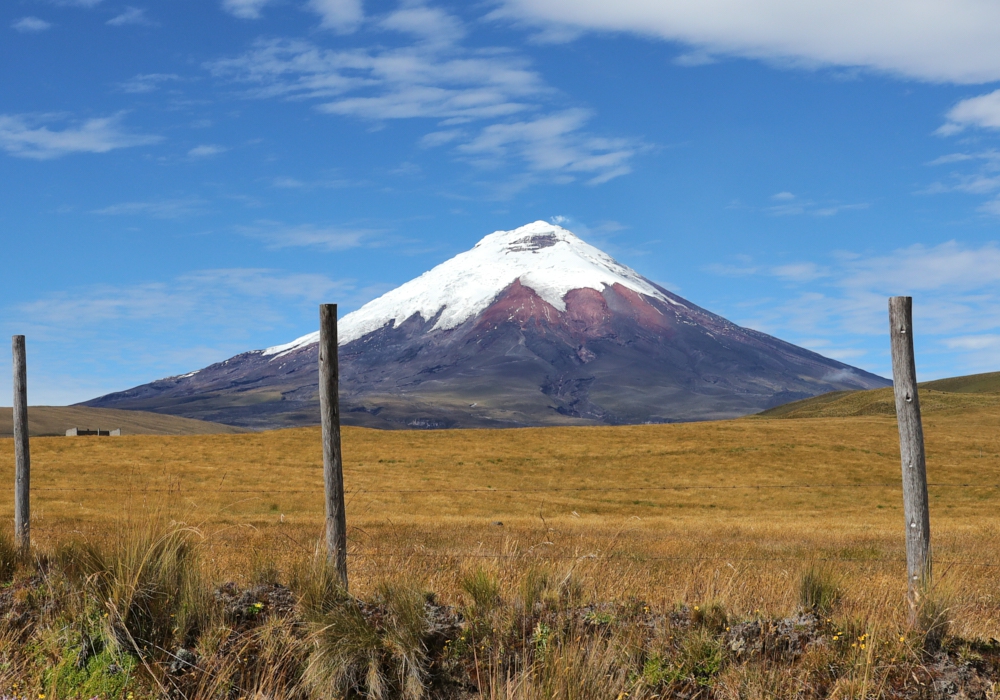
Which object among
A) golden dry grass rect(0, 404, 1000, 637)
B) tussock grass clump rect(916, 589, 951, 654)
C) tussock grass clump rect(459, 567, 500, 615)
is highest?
tussock grass clump rect(459, 567, 500, 615)

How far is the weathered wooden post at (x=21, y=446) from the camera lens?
13.6 meters

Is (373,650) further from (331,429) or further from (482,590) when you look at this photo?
(331,429)

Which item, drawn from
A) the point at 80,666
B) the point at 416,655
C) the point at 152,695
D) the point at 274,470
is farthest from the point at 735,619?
the point at 274,470

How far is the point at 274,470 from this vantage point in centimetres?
4547

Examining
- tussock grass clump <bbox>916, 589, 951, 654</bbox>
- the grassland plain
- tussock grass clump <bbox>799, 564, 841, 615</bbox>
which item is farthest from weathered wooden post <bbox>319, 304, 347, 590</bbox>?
tussock grass clump <bbox>916, 589, 951, 654</bbox>

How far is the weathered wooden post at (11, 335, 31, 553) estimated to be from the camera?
44.5ft

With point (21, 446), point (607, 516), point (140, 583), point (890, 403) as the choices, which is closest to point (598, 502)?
point (607, 516)

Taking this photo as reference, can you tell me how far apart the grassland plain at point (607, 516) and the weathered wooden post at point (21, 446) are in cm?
127

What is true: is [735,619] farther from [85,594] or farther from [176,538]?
[85,594]

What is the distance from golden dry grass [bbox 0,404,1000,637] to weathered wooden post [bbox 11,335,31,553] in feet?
3.00

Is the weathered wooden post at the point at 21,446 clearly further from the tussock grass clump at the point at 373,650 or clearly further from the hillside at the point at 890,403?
the hillside at the point at 890,403

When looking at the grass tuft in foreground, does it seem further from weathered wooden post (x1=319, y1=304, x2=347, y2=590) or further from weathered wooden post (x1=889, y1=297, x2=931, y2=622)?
weathered wooden post (x1=889, y1=297, x2=931, y2=622)

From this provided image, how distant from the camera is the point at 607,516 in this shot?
A: 34.2 m

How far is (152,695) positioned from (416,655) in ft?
7.21
